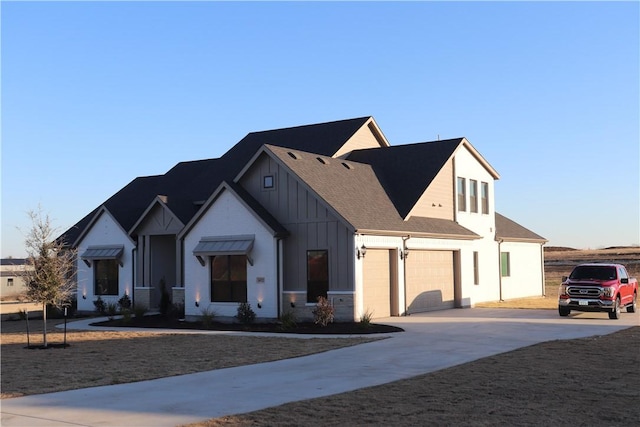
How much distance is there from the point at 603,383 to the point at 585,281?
1480cm

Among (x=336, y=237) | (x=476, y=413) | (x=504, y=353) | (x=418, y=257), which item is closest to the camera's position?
(x=476, y=413)

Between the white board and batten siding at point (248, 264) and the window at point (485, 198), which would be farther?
the window at point (485, 198)

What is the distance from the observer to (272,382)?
13102mm

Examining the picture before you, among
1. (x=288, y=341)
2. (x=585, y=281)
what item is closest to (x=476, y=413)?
(x=288, y=341)

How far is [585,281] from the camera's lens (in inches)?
1039

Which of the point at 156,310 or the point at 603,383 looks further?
the point at 156,310

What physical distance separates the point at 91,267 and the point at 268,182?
11856 mm

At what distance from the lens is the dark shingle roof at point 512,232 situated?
127 feet

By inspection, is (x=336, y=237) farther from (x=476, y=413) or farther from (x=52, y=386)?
(x=476, y=413)

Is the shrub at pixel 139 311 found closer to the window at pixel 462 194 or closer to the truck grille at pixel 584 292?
the window at pixel 462 194

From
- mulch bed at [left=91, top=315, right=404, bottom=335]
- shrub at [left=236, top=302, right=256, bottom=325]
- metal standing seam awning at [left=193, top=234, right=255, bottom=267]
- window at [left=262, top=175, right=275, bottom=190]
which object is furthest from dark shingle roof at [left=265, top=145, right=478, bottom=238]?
shrub at [left=236, top=302, right=256, bottom=325]

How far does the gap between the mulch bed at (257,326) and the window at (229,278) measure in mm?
1175

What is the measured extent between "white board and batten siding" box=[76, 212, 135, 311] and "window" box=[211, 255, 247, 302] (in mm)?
6694

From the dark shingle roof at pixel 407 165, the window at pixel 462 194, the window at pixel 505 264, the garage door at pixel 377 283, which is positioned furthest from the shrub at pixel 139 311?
the window at pixel 505 264
